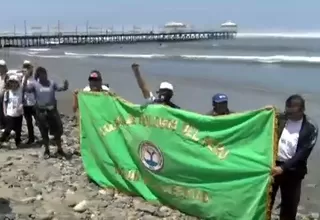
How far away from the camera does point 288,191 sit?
6.64 m

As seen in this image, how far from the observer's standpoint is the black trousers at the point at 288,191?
6543 millimetres

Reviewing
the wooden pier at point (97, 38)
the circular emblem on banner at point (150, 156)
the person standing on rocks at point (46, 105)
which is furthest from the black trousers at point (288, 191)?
the wooden pier at point (97, 38)

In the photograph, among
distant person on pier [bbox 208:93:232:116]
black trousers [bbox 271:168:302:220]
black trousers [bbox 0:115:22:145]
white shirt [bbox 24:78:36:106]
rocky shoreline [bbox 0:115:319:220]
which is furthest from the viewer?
black trousers [bbox 0:115:22:145]

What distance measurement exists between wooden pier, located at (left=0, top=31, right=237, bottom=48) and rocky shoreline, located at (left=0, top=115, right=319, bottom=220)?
68471 millimetres

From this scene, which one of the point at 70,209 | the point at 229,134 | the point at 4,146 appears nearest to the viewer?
the point at 229,134

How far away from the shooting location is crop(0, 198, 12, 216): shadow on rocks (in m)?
7.16

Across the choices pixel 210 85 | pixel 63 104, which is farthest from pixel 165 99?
pixel 210 85

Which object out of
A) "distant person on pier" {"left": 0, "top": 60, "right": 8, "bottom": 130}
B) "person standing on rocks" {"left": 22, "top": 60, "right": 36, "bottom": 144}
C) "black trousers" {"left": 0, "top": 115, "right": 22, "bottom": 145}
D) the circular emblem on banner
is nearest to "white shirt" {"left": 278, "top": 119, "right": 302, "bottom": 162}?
the circular emblem on banner

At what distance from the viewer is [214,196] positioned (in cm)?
700

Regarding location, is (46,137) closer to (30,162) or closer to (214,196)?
(30,162)

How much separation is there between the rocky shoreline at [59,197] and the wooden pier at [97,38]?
2696 inches

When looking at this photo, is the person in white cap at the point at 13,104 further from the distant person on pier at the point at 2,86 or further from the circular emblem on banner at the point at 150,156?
the circular emblem on banner at the point at 150,156

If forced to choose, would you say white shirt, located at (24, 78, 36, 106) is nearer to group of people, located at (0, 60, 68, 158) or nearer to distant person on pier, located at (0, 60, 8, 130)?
group of people, located at (0, 60, 68, 158)

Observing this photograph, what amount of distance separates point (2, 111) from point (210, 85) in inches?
609
